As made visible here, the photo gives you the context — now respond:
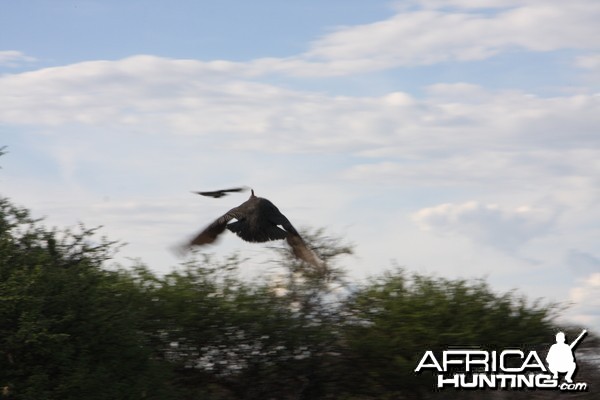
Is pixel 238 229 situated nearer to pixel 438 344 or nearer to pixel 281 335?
pixel 281 335

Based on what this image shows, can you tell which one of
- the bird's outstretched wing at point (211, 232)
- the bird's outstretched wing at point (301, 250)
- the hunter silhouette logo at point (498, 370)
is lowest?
the hunter silhouette logo at point (498, 370)

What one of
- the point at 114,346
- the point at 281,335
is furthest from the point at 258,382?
the point at 114,346

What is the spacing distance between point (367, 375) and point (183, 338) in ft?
10.0

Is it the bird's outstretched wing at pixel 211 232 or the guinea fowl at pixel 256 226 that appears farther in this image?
the bird's outstretched wing at pixel 211 232

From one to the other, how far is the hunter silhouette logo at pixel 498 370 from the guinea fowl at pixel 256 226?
2653 millimetres

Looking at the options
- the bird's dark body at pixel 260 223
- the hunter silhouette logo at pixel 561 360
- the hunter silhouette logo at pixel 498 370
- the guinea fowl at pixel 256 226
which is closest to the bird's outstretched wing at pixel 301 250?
the guinea fowl at pixel 256 226

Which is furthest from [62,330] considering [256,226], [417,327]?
[417,327]

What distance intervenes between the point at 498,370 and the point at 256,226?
15.0 ft

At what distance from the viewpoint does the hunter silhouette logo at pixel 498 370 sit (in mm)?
15586

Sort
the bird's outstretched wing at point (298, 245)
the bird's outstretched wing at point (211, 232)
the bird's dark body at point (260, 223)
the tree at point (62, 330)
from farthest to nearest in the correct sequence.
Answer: the bird's outstretched wing at point (211, 232), the bird's outstretched wing at point (298, 245), the bird's dark body at point (260, 223), the tree at point (62, 330)

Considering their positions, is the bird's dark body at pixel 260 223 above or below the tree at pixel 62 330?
above

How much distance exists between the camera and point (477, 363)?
15.7 metres

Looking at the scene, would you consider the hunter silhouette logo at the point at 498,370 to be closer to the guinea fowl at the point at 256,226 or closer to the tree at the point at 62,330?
the guinea fowl at the point at 256,226

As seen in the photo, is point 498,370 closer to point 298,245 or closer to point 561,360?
point 561,360
